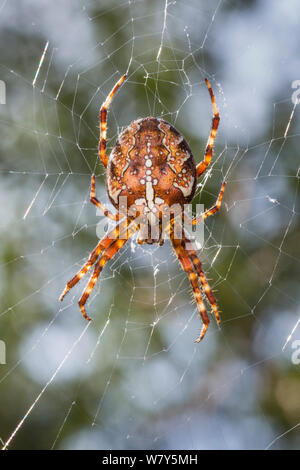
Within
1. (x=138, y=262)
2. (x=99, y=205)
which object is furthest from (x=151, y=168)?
(x=138, y=262)

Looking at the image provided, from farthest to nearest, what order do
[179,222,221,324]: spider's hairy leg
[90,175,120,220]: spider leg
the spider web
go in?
1. the spider web
2. [179,222,221,324]: spider's hairy leg
3. [90,175,120,220]: spider leg

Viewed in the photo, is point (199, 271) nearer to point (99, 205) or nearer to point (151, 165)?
point (99, 205)

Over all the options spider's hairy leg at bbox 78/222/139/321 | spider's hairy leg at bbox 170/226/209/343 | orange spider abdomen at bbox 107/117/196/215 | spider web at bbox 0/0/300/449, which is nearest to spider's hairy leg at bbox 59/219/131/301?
spider's hairy leg at bbox 78/222/139/321

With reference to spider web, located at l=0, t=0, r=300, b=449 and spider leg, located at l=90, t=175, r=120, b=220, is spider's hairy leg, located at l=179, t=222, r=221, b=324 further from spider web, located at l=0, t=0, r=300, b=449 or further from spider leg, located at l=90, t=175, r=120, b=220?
spider web, located at l=0, t=0, r=300, b=449

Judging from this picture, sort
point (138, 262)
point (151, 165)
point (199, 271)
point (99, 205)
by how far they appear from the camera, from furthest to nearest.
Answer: point (138, 262), point (199, 271), point (99, 205), point (151, 165)

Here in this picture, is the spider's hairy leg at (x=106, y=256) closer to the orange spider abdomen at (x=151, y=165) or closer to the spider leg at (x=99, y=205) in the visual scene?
the spider leg at (x=99, y=205)
